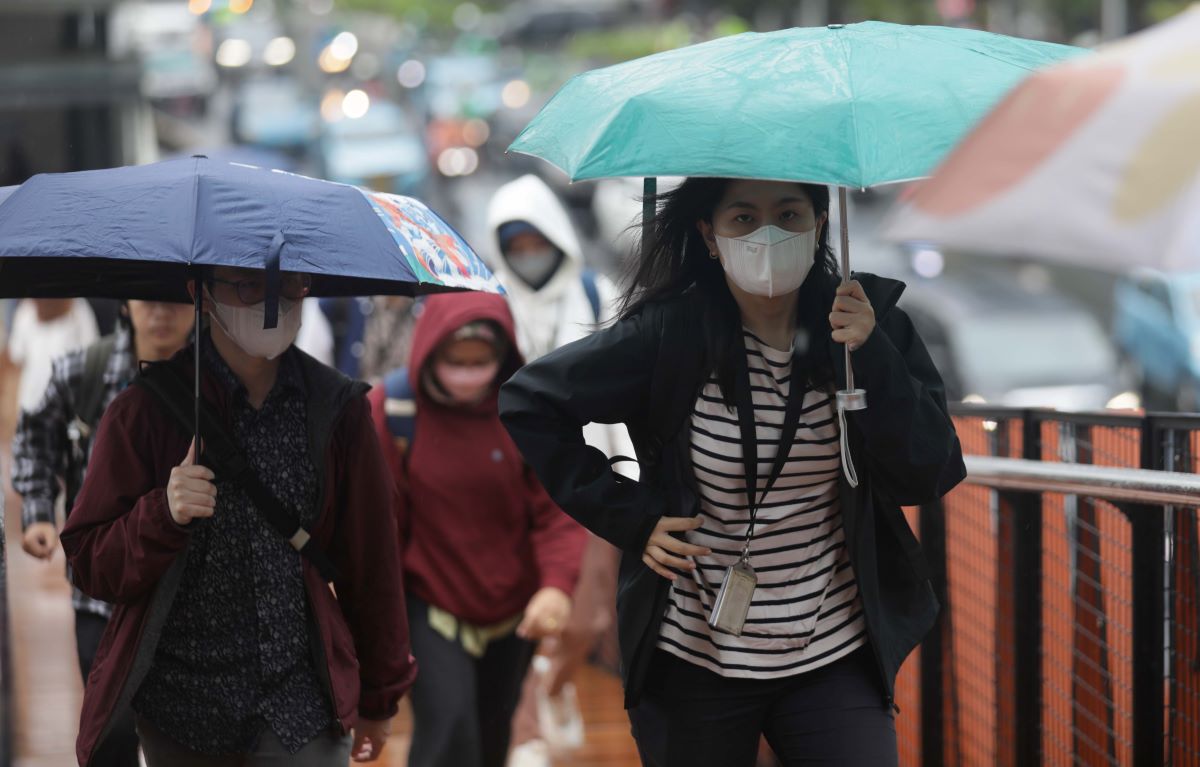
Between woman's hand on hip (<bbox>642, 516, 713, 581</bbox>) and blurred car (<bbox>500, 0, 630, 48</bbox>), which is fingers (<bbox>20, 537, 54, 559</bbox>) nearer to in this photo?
woman's hand on hip (<bbox>642, 516, 713, 581</bbox>)

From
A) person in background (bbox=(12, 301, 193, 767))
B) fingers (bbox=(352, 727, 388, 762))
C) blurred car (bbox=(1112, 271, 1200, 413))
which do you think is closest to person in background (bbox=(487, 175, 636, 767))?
person in background (bbox=(12, 301, 193, 767))

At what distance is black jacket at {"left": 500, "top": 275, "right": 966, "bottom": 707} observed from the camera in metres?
3.33

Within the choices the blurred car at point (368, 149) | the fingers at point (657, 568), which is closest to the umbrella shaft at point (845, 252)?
the fingers at point (657, 568)

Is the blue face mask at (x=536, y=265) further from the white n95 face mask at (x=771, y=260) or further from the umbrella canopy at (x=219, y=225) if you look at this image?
the white n95 face mask at (x=771, y=260)

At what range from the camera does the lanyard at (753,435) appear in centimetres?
333

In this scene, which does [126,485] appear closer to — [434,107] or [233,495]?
[233,495]

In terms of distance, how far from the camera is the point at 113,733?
14.5ft

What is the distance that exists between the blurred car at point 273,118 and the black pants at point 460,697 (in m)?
39.2

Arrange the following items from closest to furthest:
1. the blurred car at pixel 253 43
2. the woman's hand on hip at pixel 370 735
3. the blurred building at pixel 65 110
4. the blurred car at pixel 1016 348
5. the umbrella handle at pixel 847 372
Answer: the umbrella handle at pixel 847 372 → the woman's hand on hip at pixel 370 735 → the blurred car at pixel 1016 348 → the blurred building at pixel 65 110 → the blurred car at pixel 253 43

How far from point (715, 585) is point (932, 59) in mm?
1126

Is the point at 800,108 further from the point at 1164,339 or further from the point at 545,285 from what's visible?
the point at 1164,339

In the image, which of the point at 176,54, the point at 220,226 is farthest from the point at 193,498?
the point at 176,54

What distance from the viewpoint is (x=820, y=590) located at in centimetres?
340

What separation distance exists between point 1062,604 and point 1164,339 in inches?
403
